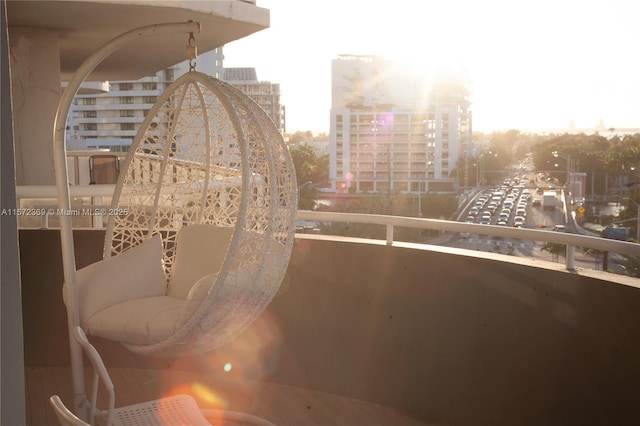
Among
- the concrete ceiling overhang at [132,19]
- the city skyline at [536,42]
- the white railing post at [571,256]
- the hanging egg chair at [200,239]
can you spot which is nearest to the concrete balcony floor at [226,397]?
the hanging egg chair at [200,239]

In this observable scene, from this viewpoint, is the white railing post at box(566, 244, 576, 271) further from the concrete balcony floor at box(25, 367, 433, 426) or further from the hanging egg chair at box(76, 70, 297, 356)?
the hanging egg chair at box(76, 70, 297, 356)

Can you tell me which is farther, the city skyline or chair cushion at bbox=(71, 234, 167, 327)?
the city skyline

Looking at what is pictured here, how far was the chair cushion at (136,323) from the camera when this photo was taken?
107 inches

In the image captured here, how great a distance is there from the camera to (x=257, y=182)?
2.98 meters

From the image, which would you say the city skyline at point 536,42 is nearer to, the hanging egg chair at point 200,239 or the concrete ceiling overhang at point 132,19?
the concrete ceiling overhang at point 132,19

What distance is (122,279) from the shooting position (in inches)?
124

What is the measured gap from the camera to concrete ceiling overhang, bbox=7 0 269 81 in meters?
4.57

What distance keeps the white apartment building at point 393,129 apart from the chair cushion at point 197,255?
578 cm

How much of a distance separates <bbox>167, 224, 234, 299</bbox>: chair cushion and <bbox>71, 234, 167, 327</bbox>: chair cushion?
83mm

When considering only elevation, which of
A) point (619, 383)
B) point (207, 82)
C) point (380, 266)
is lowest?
point (619, 383)

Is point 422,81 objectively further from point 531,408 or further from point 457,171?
point 531,408

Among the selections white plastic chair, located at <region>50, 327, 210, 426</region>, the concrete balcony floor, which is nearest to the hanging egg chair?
white plastic chair, located at <region>50, 327, 210, 426</region>

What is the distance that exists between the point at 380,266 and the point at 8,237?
95.2 inches

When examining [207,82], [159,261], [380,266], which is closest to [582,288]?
[380,266]
